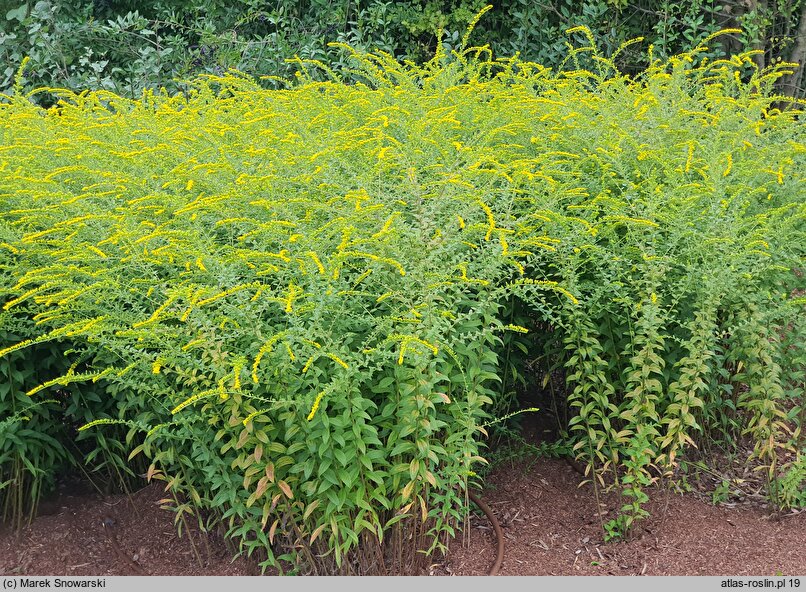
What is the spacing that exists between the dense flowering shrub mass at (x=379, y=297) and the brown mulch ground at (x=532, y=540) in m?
0.14

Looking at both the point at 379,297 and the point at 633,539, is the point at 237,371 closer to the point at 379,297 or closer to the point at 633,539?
the point at 379,297

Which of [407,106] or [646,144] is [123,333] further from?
[646,144]

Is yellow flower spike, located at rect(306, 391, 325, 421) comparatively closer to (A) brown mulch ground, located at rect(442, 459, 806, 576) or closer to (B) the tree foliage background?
(A) brown mulch ground, located at rect(442, 459, 806, 576)

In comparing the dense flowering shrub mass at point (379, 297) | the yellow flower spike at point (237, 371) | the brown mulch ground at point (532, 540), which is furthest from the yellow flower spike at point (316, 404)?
the brown mulch ground at point (532, 540)

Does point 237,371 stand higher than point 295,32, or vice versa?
point 295,32

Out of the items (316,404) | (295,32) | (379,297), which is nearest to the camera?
Answer: (316,404)

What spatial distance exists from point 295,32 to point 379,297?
6.08 meters

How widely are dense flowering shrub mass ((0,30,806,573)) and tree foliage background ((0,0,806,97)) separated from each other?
152 inches

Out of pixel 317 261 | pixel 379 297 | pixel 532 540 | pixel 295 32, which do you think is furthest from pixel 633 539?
pixel 295 32

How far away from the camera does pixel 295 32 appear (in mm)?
8055

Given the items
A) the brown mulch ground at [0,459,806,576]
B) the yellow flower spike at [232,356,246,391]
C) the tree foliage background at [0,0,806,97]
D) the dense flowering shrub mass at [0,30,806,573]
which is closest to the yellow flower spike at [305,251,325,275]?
the dense flowering shrub mass at [0,30,806,573]

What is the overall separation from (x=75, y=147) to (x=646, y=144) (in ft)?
7.99

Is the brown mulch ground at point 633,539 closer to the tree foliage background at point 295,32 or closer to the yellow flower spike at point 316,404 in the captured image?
the yellow flower spike at point 316,404

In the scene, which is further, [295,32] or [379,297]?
[295,32]
